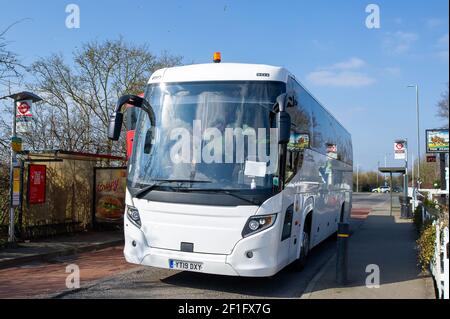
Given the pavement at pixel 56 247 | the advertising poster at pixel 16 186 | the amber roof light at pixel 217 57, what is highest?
the amber roof light at pixel 217 57

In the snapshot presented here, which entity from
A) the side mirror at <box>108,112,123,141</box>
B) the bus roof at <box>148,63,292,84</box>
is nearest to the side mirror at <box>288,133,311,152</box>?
the bus roof at <box>148,63,292,84</box>

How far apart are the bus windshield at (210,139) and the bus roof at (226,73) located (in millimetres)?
96

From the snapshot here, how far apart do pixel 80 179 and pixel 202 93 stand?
824 centimetres

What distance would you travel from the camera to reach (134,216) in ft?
23.1

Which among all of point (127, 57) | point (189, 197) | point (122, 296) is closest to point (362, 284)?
point (189, 197)

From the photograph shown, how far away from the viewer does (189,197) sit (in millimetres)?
6617

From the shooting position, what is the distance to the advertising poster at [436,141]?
16.5 metres

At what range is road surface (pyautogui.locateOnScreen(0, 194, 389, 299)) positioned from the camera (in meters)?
6.93

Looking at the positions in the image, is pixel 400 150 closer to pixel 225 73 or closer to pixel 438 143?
pixel 438 143

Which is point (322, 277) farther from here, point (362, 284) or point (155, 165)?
point (155, 165)

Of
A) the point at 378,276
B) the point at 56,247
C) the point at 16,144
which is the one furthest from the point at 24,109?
the point at 378,276

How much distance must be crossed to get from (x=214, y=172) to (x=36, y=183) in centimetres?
700

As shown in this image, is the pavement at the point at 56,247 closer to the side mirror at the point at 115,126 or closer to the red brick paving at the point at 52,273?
the red brick paving at the point at 52,273

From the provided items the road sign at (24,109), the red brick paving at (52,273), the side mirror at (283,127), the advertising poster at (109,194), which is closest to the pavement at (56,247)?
the red brick paving at (52,273)
